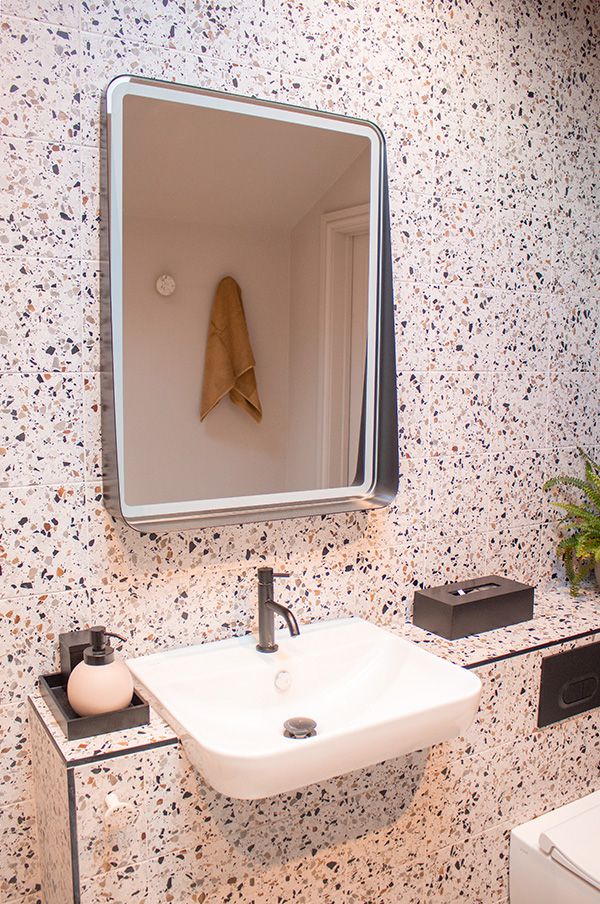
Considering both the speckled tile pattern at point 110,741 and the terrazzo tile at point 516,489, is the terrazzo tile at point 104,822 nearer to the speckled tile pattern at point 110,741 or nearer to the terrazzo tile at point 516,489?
the speckled tile pattern at point 110,741

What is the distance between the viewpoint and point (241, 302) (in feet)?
5.39

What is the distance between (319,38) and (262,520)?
1040 millimetres

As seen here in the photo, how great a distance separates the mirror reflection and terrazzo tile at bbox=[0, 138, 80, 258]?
0.10 metres

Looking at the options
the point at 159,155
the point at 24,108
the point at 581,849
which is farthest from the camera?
the point at 581,849

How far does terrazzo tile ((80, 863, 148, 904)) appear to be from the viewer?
1.29 metres

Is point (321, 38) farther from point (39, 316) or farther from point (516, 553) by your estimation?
point (516, 553)

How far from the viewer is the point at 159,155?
1531 millimetres

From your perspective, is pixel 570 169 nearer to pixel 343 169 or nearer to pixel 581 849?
pixel 343 169

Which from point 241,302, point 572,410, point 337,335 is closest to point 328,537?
point 337,335

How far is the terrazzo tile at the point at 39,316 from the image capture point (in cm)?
144

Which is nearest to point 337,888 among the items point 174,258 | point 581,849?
point 581,849

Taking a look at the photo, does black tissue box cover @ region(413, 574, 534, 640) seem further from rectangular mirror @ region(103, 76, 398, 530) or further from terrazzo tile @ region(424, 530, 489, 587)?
rectangular mirror @ region(103, 76, 398, 530)

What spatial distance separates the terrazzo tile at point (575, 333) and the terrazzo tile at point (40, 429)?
134 cm

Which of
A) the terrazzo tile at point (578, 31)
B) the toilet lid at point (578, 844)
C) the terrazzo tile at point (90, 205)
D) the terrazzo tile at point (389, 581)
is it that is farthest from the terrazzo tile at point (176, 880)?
the terrazzo tile at point (578, 31)
